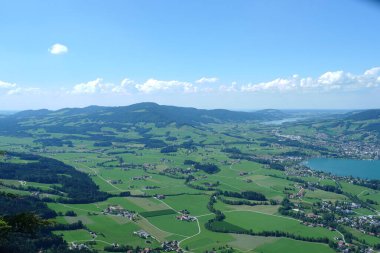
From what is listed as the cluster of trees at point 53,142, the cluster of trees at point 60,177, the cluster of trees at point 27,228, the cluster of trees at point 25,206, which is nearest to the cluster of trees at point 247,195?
the cluster of trees at point 60,177

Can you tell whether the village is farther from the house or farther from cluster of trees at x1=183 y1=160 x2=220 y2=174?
cluster of trees at x1=183 y1=160 x2=220 y2=174

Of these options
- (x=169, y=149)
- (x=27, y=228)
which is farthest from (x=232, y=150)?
(x=27, y=228)

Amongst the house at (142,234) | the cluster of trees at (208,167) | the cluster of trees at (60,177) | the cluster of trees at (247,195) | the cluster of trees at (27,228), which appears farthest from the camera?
the cluster of trees at (208,167)

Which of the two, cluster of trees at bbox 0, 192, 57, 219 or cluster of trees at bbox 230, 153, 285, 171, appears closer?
cluster of trees at bbox 0, 192, 57, 219

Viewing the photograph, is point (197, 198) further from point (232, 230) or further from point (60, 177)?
point (60, 177)

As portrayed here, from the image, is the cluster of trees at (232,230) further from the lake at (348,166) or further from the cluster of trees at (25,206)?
the lake at (348,166)

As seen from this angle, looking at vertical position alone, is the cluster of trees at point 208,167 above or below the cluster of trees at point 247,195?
above

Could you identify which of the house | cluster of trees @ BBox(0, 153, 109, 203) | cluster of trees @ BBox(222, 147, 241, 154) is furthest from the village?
cluster of trees @ BBox(222, 147, 241, 154)

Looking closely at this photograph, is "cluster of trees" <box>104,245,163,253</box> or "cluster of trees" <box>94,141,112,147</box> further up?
"cluster of trees" <box>94,141,112,147</box>

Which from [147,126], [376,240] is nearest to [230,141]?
[147,126]
